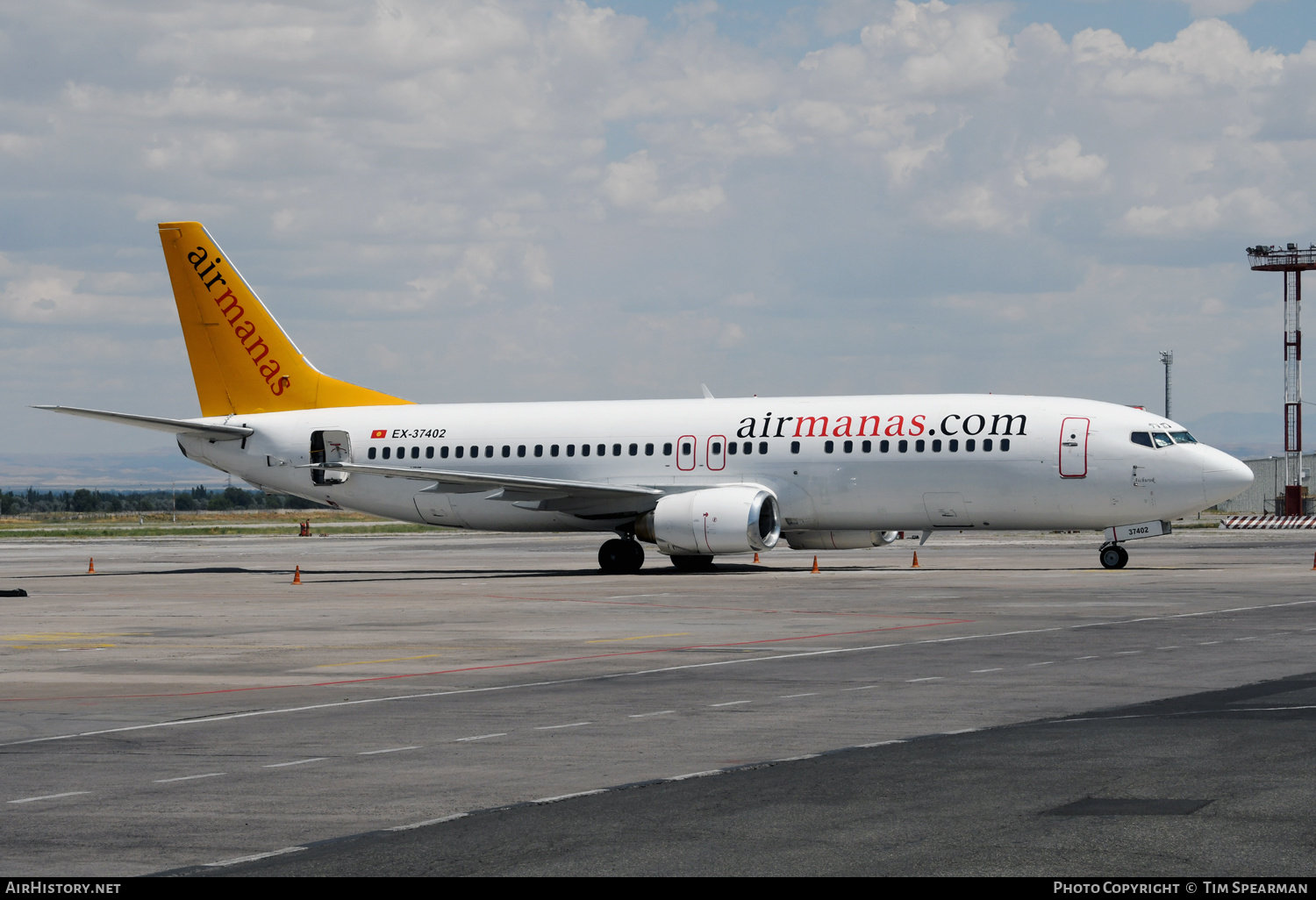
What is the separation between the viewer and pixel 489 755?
13.3m

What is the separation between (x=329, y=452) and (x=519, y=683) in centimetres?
2991

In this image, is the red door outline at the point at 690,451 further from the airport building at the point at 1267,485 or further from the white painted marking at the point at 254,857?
the airport building at the point at 1267,485

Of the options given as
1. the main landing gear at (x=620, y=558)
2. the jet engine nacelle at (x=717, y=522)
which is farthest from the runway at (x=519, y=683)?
the main landing gear at (x=620, y=558)

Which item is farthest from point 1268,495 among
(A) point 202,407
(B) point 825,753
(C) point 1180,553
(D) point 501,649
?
(B) point 825,753

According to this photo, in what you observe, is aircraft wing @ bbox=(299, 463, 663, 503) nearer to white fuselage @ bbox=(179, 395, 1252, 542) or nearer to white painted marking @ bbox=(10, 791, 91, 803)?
white fuselage @ bbox=(179, 395, 1252, 542)

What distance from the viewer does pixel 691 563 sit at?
4422 cm

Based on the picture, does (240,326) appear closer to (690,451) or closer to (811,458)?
(690,451)

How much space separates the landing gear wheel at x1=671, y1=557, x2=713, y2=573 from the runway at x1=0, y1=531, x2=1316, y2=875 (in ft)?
13.0

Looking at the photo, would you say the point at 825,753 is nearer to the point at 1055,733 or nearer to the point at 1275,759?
the point at 1055,733

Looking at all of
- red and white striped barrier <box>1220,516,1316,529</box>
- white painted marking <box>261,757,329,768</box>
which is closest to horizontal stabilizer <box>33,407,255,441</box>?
white painted marking <box>261,757,329,768</box>

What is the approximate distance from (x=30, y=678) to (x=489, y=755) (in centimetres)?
885

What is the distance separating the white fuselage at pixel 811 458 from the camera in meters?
40.1

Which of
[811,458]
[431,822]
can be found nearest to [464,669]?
[431,822]

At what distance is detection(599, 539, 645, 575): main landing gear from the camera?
43.3 meters
